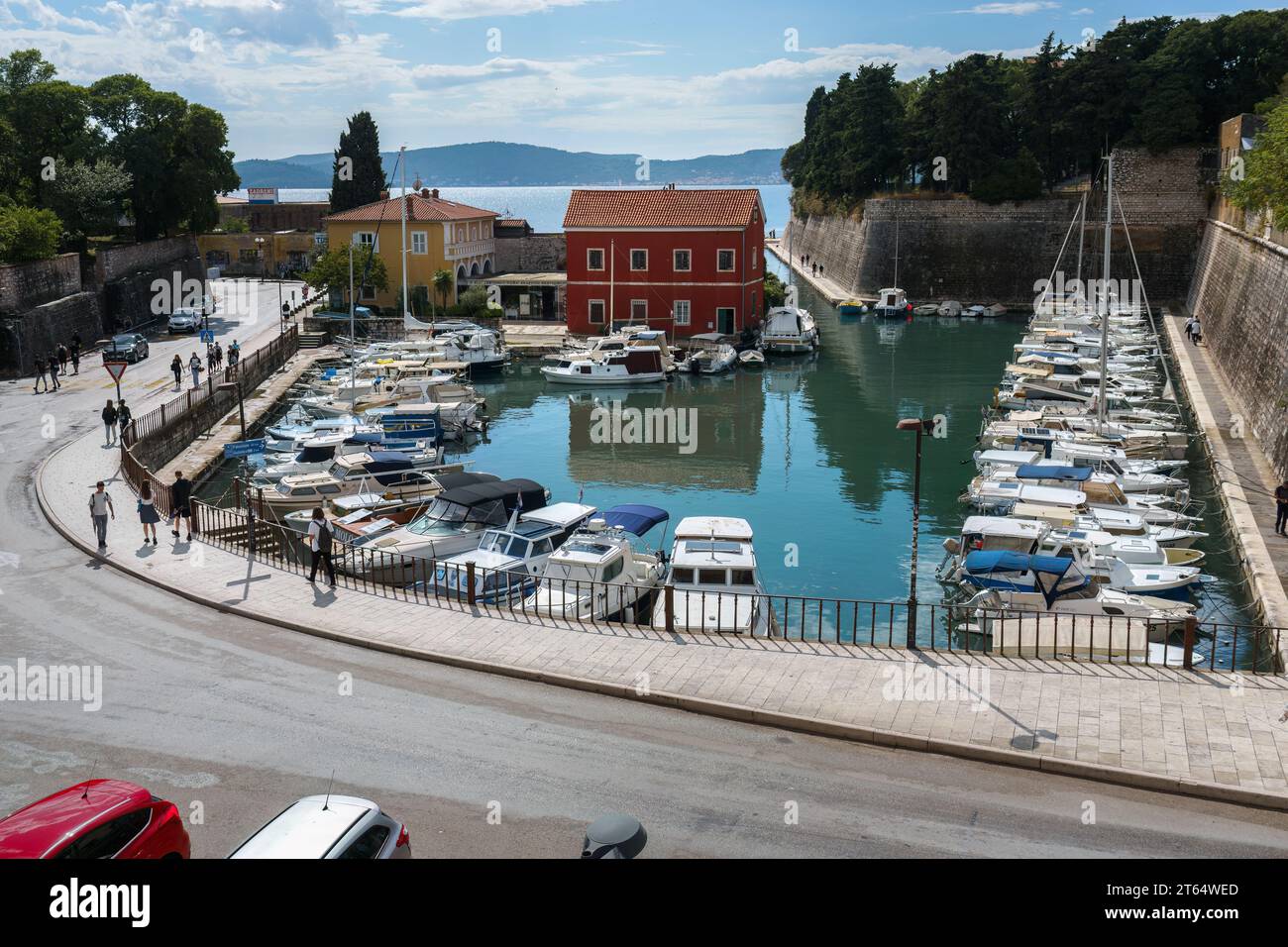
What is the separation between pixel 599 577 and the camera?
2308 centimetres

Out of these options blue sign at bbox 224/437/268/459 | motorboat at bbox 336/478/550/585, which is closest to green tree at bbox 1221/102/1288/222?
motorboat at bbox 336/478/550/585

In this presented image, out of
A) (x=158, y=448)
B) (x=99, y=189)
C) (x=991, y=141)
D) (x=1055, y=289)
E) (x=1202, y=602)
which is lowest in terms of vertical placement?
(x=1202, y=602)

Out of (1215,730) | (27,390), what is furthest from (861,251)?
(1215,730)

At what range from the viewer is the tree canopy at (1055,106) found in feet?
239

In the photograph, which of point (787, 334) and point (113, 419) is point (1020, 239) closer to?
point (787, 334)

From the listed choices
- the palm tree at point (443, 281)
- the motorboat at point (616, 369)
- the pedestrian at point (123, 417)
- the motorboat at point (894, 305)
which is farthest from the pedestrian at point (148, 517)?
the motorboat at point (894, 305)

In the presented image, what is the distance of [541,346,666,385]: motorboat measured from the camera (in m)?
54.6

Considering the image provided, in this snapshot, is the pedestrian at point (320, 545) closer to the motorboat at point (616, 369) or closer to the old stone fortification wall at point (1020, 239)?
the motorboat at point (616, 369)

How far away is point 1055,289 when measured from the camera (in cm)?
7650

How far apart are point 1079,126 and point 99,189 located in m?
59.3

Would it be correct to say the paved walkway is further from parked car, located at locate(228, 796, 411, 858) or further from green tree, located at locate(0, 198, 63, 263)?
green tree, located at locate(0, 198, 63, 263)

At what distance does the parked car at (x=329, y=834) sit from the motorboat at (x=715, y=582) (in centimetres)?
867
